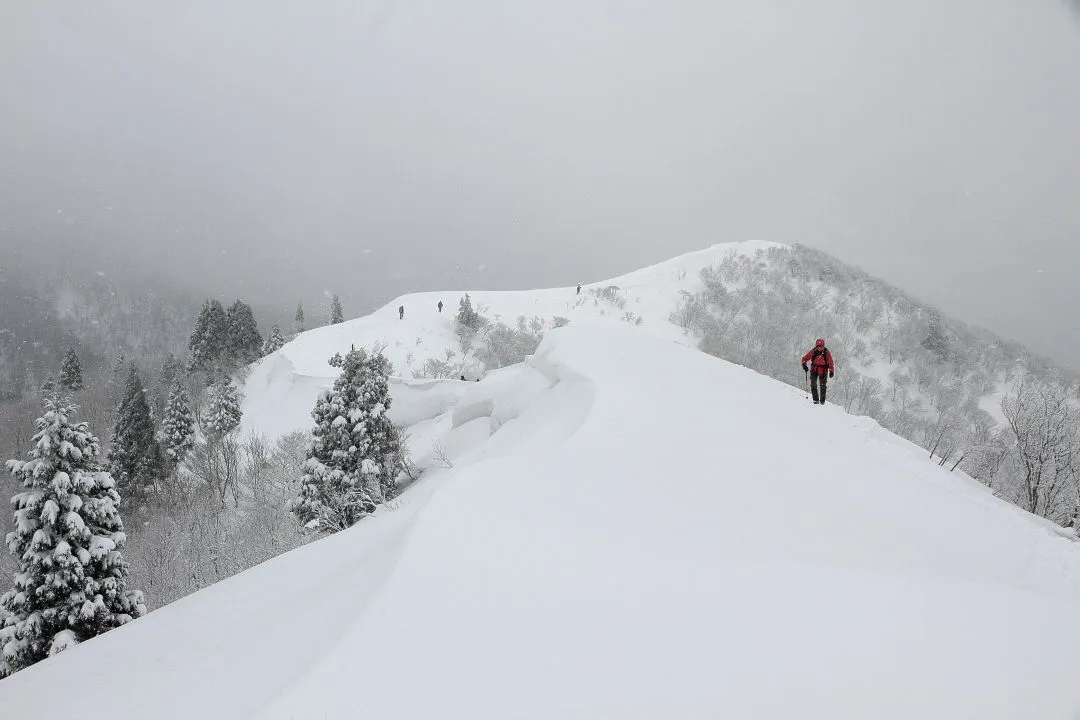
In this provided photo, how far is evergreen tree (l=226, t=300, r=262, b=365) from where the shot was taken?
53.7m

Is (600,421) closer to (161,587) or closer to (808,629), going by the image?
(808,629)

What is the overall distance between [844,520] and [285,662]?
578 centimetres

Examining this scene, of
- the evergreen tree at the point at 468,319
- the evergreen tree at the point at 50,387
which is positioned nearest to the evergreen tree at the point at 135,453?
the evergreen tree at the point at 50,387

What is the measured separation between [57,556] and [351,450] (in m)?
9.16

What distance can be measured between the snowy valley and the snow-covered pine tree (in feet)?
25.4

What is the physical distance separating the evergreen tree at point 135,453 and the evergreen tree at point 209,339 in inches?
720

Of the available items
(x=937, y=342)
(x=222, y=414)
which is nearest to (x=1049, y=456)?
(x=937, y=342)

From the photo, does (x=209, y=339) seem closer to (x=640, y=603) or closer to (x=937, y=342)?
(x=640, y=603)

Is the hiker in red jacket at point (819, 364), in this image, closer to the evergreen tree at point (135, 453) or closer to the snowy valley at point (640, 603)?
the snowy valley at point (640, 603)

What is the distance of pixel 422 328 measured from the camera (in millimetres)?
44844

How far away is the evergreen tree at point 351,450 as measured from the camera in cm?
1914

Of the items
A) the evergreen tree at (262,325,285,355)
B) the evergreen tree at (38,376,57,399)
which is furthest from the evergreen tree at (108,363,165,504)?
the evergreen tree at (262,325,285,355)

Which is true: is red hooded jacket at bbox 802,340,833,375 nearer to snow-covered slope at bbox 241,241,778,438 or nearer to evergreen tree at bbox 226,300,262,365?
snow-covered slope at bbox 241,241,778,438

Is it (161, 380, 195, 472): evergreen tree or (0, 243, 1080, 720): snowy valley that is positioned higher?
(0, 243, 1080, 720): snowy valley
